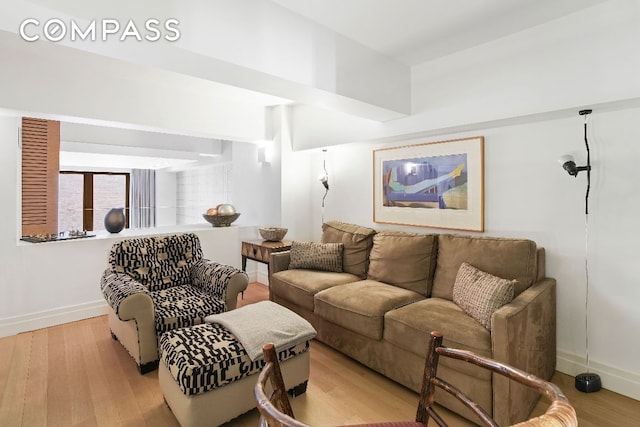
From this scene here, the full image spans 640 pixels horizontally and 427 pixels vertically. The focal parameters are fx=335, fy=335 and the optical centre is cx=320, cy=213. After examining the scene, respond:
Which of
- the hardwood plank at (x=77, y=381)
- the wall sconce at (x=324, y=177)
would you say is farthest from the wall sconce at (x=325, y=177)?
the hardwood plank at (x=77, y=381)

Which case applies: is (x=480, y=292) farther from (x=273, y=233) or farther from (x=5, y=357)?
(x=5, y=357)

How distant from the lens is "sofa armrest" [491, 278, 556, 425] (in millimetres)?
1795

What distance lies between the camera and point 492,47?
261 centimetres

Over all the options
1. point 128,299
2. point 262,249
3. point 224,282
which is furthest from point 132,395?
point 262,249

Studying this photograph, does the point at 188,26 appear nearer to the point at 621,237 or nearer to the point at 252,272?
the point at 621,237

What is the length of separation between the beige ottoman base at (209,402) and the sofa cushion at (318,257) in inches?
61.3

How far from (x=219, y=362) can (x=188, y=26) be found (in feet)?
6.06

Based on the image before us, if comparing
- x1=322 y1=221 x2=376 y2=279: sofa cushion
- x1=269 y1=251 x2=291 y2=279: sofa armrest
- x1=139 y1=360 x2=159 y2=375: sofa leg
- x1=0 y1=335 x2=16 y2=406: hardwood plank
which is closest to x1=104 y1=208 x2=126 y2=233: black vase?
x1=0 y1=335 x2=16 y2=406: hardwood plank

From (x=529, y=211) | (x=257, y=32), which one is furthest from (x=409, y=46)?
(x=529, y=211)

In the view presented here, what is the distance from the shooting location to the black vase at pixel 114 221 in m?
3.80

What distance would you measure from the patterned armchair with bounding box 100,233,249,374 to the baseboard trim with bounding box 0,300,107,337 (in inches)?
29.7

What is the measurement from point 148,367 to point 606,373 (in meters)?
3.22

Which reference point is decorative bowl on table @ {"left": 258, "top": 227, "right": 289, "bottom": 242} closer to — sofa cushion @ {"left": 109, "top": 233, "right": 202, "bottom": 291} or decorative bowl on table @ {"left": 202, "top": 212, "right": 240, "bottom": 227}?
decorative bowl on table @ {"left": 202, "top": 212, "right": 240, "bottom": 227}

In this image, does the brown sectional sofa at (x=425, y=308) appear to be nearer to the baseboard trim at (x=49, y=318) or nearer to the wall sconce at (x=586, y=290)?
the wall sconce at (x=586, y=290)
